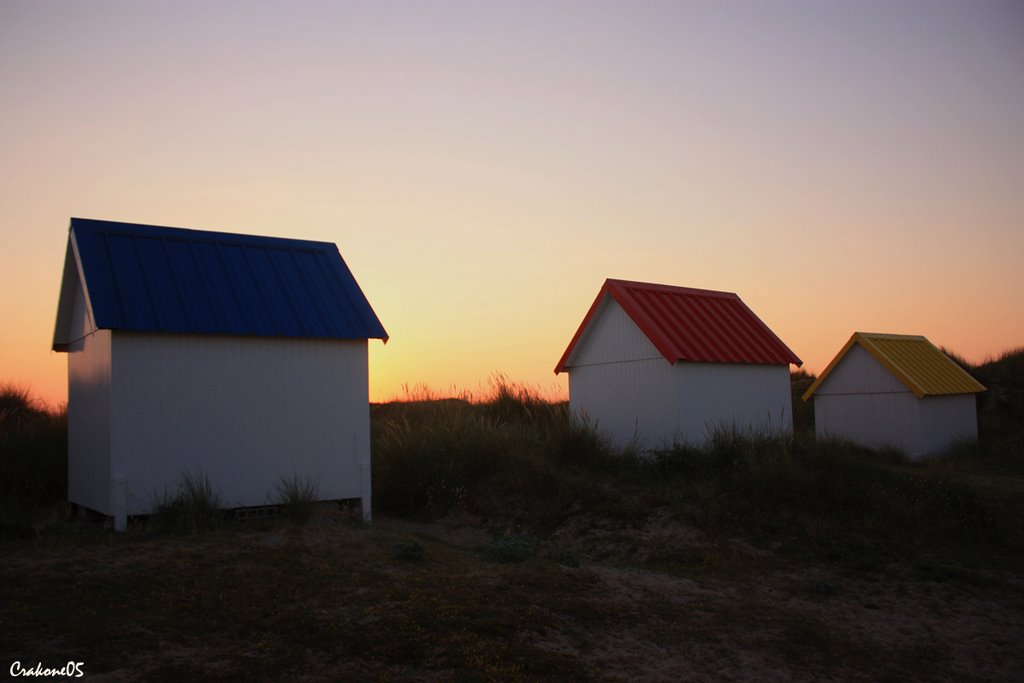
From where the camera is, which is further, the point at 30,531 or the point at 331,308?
the point at 331,308

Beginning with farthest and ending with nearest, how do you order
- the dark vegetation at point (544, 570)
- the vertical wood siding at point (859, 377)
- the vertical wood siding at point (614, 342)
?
the vertical wood siding at point (859, 377)
the vertical wood siding at point (614, 342)
the dark vegetation at point (544, 570)

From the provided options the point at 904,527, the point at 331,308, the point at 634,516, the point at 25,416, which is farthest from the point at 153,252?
the point at 904,527

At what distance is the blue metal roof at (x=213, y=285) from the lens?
12203mm

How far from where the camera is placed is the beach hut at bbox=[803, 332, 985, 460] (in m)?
21.4

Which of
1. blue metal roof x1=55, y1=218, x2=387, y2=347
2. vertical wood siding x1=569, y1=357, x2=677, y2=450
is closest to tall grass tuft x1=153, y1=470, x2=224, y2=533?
blue metal roof x1=55, y1=218, x2=387, y2=347

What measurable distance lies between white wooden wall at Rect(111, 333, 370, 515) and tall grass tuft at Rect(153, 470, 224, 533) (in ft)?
0.38

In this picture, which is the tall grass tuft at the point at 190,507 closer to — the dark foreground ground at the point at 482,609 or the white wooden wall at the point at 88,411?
the dark foreground ground at the point at 482,609

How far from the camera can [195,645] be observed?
7379 mm

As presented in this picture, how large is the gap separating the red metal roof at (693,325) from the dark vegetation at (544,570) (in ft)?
7.01

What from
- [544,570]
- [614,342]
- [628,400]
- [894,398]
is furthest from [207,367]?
[894,398]

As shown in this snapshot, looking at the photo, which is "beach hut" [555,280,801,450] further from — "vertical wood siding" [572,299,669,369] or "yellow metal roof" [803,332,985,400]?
"yellow metal roof" [803,332,985,400]

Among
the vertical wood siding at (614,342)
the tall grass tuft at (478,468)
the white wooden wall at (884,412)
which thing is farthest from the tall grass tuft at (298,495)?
the white wooden wall at (884,412)

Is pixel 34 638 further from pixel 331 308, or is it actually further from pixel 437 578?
pixel 331 308

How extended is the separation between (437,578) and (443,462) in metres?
6.77
